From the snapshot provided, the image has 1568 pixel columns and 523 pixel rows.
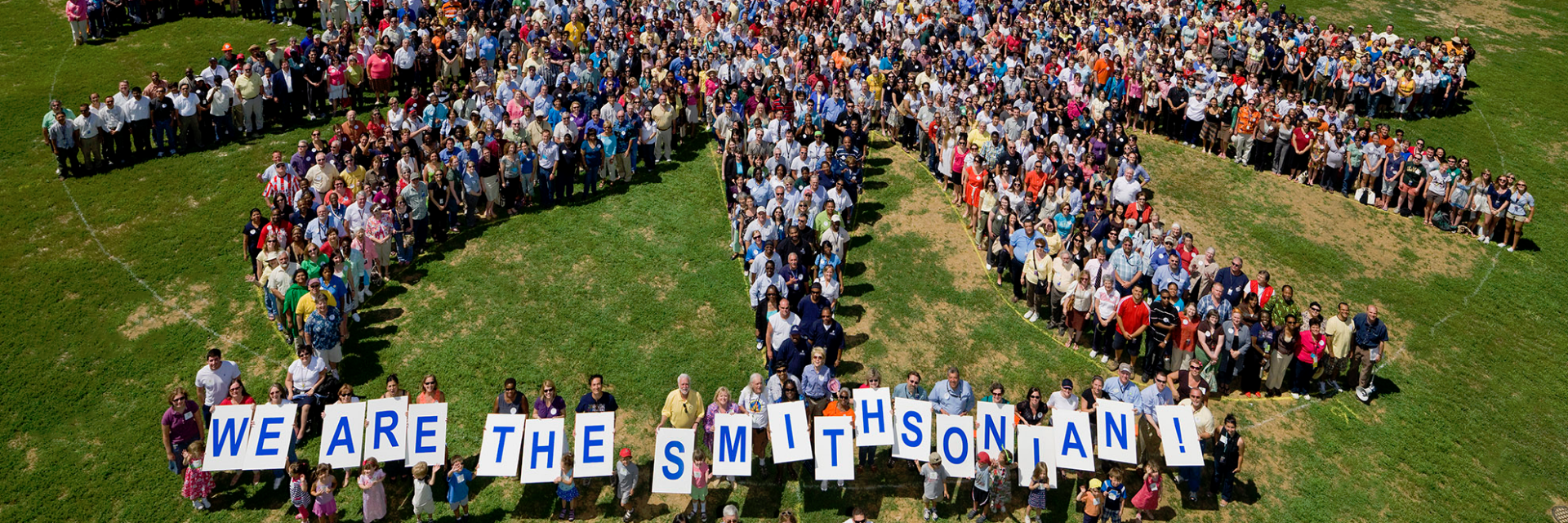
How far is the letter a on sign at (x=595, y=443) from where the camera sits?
16250 mm

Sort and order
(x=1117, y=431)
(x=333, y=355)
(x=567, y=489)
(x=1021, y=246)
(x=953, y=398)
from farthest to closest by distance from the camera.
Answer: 1. (x=1021, y=246)
2. (x=333, y=355)
3. (x=953, y=398)
4. (x=1117, y=431)
5. (x=567, y=489)

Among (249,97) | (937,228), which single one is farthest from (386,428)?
(249,97)

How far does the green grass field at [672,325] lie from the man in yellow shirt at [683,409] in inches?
49.3

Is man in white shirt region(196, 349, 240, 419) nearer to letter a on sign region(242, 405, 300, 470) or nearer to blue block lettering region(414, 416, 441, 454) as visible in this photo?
letter a on sign region(242, 405, 300, 470)

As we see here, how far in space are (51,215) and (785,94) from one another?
17.1 meters

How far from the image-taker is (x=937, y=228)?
25156 millimetres

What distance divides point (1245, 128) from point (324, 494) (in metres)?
24.0

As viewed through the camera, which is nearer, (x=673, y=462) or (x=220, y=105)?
(x=673, y=462)

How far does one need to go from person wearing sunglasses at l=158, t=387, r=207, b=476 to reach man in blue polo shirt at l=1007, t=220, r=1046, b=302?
15.0 metres

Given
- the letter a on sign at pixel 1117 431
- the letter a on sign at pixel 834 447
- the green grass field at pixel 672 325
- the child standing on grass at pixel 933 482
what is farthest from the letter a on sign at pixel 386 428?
the letter a on sign at pixel 1117 431

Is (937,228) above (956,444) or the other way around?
above

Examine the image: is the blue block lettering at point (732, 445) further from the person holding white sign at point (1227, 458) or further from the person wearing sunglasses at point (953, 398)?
the person holding white sign at point (1227, 458)

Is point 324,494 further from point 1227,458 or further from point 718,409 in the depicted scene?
point 1227,458

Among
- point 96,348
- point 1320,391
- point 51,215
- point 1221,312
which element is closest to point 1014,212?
point 1221,312
